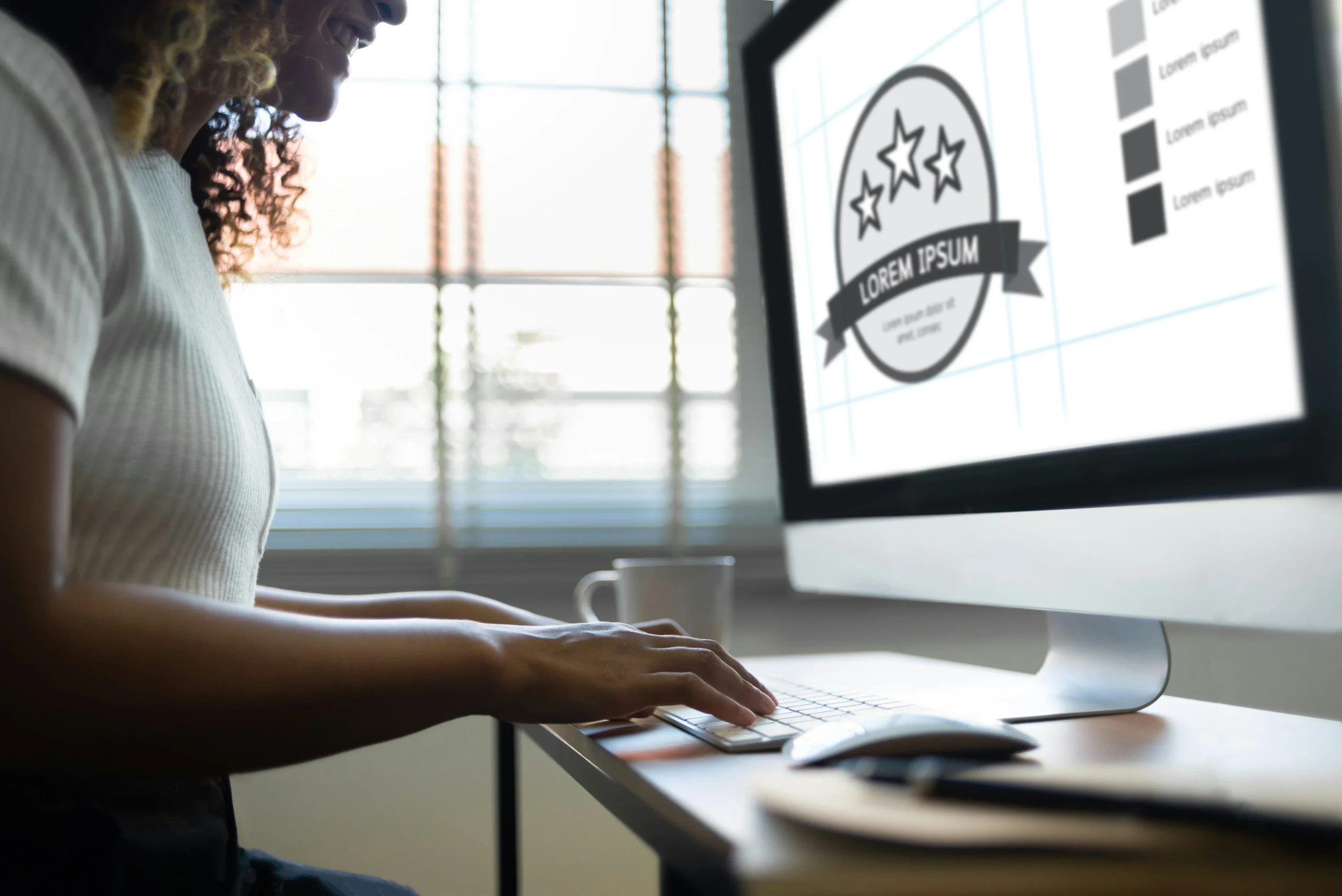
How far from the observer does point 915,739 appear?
408mm

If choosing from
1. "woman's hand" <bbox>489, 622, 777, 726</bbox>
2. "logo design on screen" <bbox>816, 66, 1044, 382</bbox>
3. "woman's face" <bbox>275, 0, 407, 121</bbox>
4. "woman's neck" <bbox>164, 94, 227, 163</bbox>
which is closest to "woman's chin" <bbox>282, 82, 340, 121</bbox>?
"woman's face" <bbox>275, 0, 407, 121</bbox>

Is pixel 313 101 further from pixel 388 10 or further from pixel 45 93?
pixel 45 93

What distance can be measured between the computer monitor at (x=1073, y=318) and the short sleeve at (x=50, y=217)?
54 centimetres

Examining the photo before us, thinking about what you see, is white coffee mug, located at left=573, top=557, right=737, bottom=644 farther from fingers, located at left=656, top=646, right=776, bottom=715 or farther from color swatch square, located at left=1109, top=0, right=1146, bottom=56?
color swatch square, located at left=1109, top=0, right=1146, bottom=56

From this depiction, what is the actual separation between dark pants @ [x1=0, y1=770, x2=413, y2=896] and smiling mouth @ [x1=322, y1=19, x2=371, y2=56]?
619mm

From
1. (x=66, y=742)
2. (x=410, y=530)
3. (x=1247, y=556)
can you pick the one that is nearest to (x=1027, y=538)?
(x=1247, y=556)

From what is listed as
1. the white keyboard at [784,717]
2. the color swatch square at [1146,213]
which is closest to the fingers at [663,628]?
the white keyboard at [784,717]

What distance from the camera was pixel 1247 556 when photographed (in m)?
0.50

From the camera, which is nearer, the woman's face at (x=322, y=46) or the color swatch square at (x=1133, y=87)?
the color swatch square at (x=1133, y=87)

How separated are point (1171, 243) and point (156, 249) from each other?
599mm

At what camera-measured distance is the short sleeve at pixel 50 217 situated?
0.41m

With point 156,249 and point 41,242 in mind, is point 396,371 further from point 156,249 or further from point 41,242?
point 41,242

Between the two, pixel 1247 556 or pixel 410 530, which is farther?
pixel 410 530

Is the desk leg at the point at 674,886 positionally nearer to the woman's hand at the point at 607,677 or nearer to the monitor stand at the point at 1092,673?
the woman's hand at the point at 607,677
